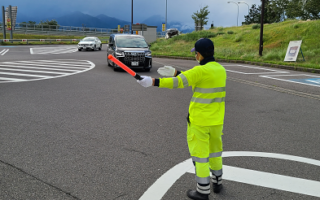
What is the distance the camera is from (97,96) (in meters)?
8.47

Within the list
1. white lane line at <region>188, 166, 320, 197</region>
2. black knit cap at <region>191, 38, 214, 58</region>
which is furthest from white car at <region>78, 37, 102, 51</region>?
black knit cap at <region>191, 38, 214, 58</region>

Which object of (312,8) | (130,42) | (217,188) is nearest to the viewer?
(217,188)

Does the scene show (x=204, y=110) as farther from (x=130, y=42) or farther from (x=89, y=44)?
(x=89, y=44)

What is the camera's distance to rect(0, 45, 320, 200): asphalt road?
3.31 metres

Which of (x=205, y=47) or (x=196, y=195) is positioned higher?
(x=205, y=47)

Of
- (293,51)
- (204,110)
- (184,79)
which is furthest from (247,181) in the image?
(293,51)

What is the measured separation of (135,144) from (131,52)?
9.71m

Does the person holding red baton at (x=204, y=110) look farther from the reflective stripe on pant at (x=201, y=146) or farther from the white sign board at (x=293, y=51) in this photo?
the white sign board at (x=293, y=51)

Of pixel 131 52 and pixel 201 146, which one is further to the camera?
pixel 131 52

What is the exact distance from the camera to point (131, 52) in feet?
45.6

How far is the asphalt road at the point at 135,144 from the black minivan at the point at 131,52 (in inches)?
198

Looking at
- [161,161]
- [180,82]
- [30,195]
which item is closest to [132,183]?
[161,161]

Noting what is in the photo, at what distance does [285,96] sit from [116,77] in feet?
21.4

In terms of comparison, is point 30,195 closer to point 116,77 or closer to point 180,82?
point 180,82
